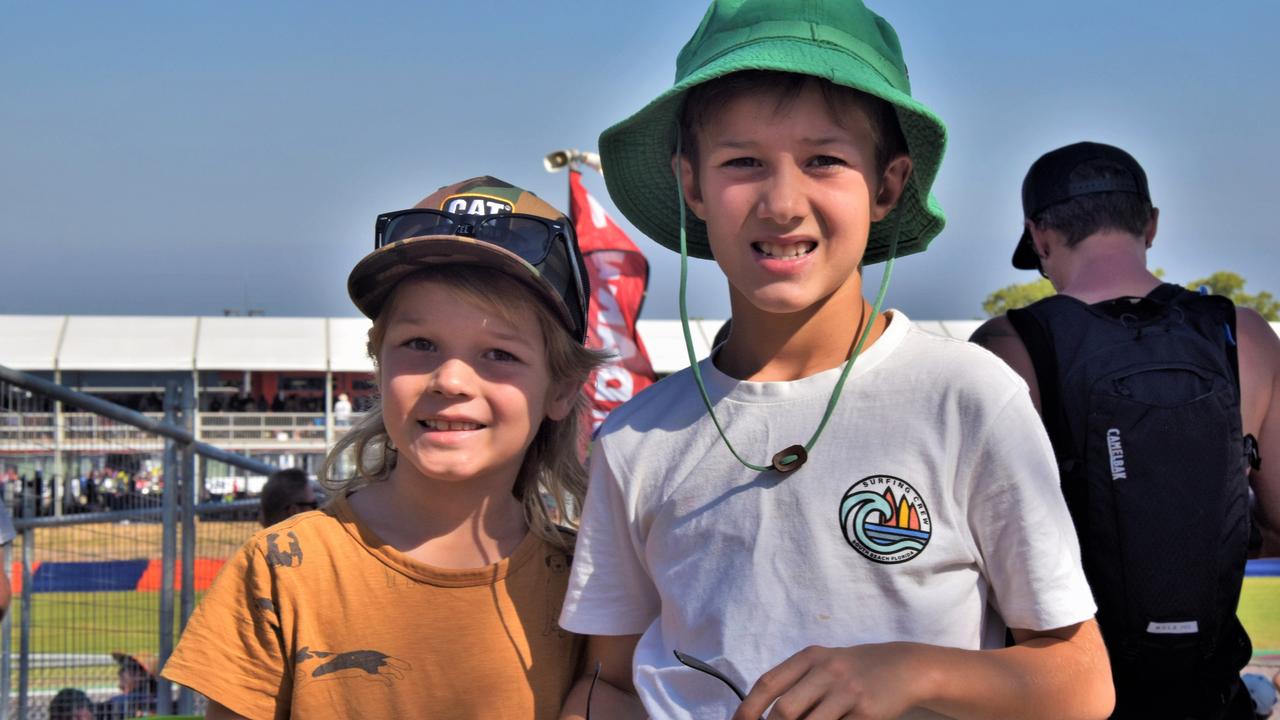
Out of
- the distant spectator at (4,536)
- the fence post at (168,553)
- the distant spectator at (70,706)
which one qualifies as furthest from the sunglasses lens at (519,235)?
the distant spectator at (70,706)

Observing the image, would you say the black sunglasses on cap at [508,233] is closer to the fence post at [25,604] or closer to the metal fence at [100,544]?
the metal fence at [100,544]

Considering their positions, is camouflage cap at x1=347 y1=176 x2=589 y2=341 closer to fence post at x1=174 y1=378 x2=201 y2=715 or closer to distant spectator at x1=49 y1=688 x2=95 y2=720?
fence post at x1=174 y1=378 x2=201 y2=715

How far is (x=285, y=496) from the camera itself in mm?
5336

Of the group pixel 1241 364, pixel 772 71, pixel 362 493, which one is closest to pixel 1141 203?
pixel 1241 364

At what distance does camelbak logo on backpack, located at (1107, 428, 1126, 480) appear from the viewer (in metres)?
2.27

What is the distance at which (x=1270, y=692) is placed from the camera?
9.46 ft

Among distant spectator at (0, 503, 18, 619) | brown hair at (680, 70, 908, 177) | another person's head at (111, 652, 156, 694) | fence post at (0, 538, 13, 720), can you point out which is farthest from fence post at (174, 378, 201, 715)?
brown hair at (680, 70, 908, 177)

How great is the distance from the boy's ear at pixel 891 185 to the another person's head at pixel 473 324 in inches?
22.3

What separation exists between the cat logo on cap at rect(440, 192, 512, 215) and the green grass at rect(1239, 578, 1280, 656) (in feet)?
24.8

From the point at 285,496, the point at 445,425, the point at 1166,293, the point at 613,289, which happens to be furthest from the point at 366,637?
the point at 613,289

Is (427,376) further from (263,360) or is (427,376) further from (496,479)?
(263,360)

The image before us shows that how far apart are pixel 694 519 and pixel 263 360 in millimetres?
42499

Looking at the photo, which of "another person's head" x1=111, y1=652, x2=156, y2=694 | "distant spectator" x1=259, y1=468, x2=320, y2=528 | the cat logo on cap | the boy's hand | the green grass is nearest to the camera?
the boy's hand

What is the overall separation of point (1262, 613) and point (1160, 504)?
30.9 ft
